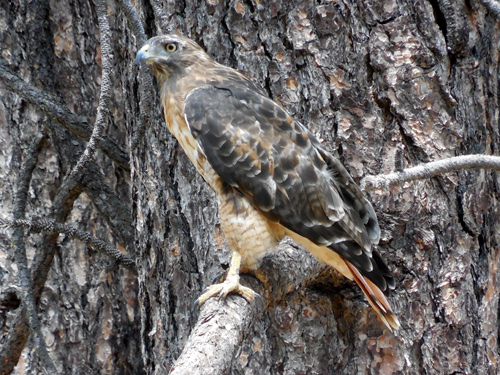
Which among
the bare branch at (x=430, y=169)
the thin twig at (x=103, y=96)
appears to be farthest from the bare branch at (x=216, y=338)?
the thin twig at (x=103, y=96)

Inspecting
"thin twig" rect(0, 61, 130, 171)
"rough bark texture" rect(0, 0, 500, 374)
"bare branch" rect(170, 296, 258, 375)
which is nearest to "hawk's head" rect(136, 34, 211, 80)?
"rough bark texture" rect(0, 0, 500, 374)

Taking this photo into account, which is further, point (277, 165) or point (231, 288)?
point (277, 165)

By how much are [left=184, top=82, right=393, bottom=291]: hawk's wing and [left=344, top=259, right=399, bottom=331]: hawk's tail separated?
12 cm

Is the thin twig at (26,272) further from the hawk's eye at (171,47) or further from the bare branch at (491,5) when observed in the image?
the bare branch at (491,5)

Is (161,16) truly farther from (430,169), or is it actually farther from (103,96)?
(430,169)

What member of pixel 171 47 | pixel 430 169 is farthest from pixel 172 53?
pixel 430 169

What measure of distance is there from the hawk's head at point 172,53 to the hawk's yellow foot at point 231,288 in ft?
3.25

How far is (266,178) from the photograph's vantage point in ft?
10.2

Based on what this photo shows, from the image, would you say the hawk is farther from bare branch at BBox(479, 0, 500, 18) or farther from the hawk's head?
bare branch at BBox(479, 0, 500, 18)

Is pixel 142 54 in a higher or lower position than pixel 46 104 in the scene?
lower

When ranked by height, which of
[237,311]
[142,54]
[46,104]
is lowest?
[237,311]

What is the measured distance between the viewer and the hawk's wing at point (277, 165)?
10.1 feet

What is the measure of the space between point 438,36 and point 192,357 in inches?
75.9

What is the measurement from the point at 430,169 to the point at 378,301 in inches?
23.4
